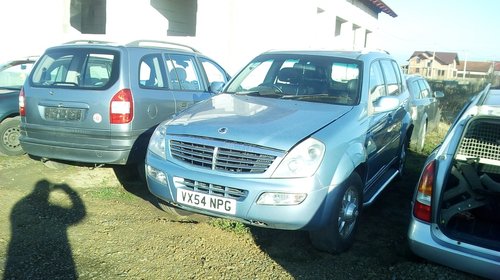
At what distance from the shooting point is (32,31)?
13.7 m

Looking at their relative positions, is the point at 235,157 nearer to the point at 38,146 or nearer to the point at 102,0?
the point at 38,146

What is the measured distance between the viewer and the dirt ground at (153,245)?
10.9ft

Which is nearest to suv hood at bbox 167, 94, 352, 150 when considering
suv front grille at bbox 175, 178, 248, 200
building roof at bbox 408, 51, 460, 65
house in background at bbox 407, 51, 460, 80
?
suv front grille at bbox 175, 178, 248, 200

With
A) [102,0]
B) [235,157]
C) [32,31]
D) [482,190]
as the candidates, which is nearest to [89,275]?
[235,157]

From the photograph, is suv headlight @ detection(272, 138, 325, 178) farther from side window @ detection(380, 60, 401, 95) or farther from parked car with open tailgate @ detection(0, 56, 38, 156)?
parked car with open tailgate @ detection(0, 56, 38, 156)

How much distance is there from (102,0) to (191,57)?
1361 centimetres

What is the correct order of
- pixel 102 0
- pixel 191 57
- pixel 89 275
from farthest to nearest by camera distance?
pixel 102 0
pixel 191 57
pixel 89 275

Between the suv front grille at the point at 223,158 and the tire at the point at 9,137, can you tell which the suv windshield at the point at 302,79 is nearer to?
the suv front grille at the point at 223,158

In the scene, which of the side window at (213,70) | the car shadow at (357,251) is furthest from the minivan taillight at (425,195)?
the side window at (213,70)

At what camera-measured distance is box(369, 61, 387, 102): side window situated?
4.54 metres

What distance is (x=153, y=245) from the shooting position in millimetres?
3789

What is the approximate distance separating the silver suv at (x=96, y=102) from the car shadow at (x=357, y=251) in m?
1.84

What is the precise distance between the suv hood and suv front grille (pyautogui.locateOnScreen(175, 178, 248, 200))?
1.26 ft

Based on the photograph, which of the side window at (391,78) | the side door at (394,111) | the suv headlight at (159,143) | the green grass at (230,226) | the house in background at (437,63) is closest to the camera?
the suv headlight at (159,143)
